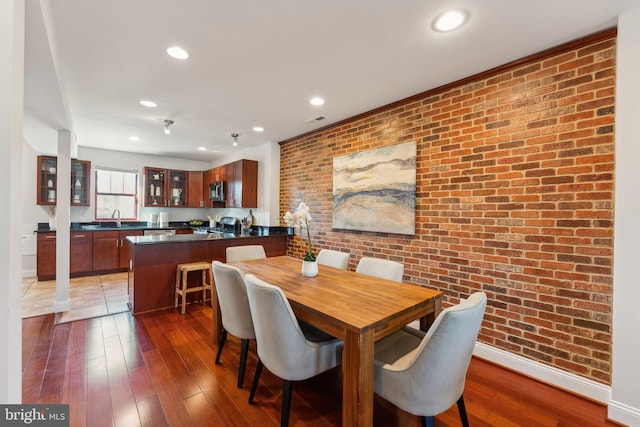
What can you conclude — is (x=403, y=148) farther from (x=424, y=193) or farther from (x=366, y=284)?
(x=366, y=284)

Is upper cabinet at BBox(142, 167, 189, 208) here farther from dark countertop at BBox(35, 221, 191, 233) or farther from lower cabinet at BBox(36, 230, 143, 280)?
lower cabinet at BBox(36, 230, 143, 280)

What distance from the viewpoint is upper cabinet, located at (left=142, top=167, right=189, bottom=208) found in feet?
19.5

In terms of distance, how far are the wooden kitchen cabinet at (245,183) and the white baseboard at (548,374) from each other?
4.02 m

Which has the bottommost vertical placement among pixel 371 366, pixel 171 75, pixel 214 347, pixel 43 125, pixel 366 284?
pixel 214 347

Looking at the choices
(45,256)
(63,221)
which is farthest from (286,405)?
(45,256)

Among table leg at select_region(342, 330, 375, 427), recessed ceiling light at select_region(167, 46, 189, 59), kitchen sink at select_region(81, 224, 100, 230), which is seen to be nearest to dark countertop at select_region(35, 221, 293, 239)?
kitchen sink at select_region(81, 224, 100, 230)

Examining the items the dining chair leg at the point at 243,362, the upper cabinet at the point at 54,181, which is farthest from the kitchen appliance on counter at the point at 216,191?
the dining chair leg at the point at 243,362

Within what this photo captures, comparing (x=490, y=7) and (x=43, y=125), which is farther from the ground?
(x=490, y=7)

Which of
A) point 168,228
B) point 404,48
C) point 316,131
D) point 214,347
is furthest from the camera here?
point 168,228

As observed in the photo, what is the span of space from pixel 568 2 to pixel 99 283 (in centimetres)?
644

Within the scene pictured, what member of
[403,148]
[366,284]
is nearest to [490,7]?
[403,148]

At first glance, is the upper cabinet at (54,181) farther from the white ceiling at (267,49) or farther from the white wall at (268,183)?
the white wall at (268,183)

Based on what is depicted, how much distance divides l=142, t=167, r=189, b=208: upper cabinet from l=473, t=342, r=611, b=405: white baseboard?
633 centimetres

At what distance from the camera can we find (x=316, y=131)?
4137 mm
